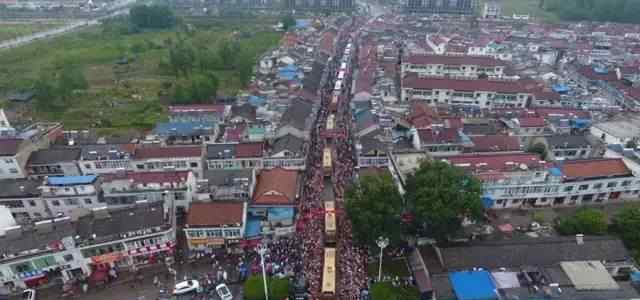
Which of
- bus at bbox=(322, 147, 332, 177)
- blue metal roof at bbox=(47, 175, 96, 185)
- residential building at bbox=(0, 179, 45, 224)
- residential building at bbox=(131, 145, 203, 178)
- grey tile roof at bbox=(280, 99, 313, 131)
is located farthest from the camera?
grey tile roof at bbox=(280, 99, 313, 131)

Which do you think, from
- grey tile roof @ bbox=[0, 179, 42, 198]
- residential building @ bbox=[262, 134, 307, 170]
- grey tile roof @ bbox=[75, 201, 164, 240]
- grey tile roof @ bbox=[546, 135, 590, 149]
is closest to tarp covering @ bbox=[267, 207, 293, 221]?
residential building @ bbox=[262, 134, 307, 170]

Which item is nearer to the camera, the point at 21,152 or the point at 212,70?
the point at 21,152

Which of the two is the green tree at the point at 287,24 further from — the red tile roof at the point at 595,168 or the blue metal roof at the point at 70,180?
the red tile roof at the point at 595,168

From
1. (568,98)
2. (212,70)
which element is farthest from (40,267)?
(568,98)

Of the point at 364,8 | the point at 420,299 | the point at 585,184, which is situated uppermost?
the point at 364,8

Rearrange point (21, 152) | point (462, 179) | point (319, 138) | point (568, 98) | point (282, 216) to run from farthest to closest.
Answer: point (568, 98) → point (319, 138) → point (21, 152) → point (282, 216) → point (462, 179)

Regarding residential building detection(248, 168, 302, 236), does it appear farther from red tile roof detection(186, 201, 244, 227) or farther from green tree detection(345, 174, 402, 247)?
green tree detection(345, 174, 402, 247)

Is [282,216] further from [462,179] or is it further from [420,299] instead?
[462,179]
